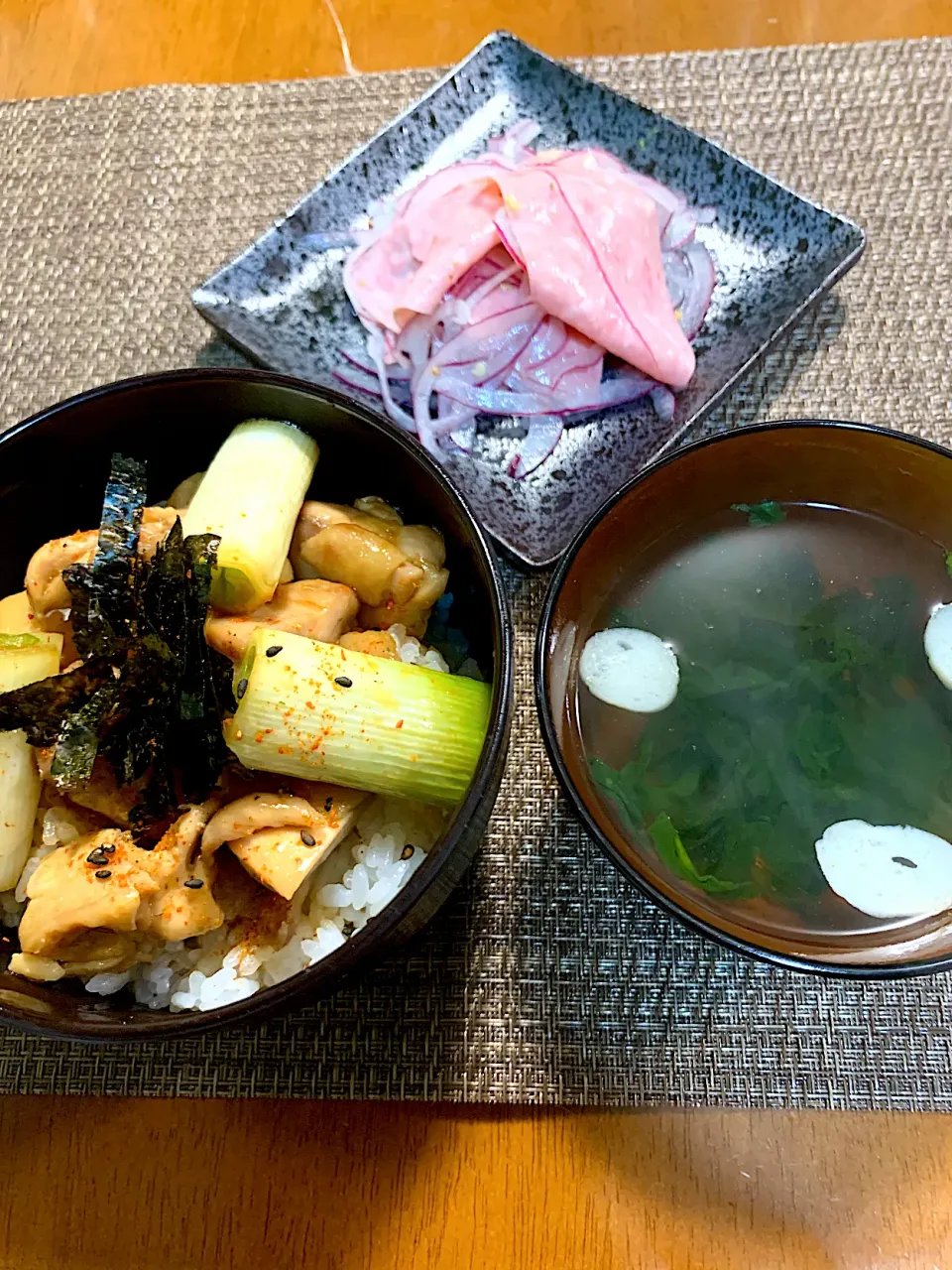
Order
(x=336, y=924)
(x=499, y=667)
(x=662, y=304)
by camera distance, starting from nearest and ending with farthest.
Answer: (x=499, y=667), (x=336, y=924), (x=662, y=304)

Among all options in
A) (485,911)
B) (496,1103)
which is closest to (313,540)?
(485,911)

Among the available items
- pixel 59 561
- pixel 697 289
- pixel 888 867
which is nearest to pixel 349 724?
pixel 59 561

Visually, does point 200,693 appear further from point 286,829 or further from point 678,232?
point 678,232

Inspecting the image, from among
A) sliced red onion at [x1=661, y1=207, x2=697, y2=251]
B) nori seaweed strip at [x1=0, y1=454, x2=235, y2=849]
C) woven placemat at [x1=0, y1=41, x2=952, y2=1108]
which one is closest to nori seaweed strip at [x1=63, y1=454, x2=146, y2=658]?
nori seaweed strip at [x1=0, y1=454, x2=235, y2=849]

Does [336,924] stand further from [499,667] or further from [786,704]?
[786,704]

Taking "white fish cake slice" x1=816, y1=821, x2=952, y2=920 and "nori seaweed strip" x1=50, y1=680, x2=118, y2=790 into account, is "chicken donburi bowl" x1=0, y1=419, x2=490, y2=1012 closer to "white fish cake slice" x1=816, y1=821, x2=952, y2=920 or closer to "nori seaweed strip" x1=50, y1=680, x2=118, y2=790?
"nori seaweed strip" x1=50, y1=680, x2=118, y2=790

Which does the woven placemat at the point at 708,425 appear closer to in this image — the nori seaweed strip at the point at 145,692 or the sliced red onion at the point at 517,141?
the sliced red onion at the point at 517,141
